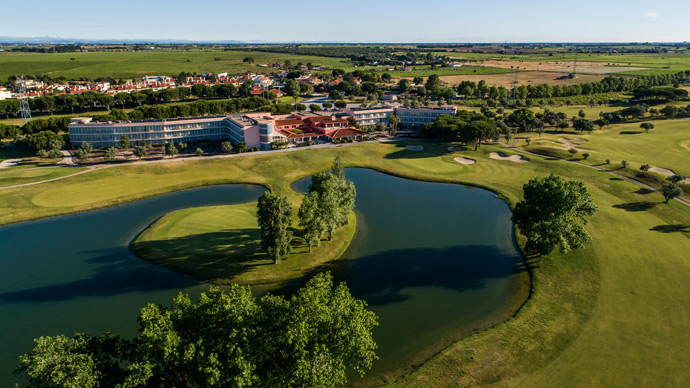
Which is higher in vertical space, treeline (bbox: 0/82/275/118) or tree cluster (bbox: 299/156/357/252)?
treeline (bbox: 0/82/275/118)

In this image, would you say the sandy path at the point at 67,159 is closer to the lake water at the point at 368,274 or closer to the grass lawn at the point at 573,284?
the grass lawn at the point at 573,284

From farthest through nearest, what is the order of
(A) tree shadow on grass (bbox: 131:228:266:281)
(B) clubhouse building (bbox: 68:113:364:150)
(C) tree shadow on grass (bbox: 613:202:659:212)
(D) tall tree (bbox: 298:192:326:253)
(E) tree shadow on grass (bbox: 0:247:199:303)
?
(B) clubhouse building (bbox: 68:113:364:150) < (C) tree shadow on grass (bbox: 613:202:659:212) < (D) tall tree (bbox: 298:192:326:253) < (A) tree shadow on grass (bbox: 131:228:266:281) < (E) tree shadow on grass (bbox: 0:247:199:303)

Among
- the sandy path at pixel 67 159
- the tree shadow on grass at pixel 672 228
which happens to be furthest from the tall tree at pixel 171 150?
the tree shadow on grass at pixel 672 228

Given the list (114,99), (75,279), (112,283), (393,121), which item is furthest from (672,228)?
(114,99)

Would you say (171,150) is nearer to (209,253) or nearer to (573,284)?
(209,253)

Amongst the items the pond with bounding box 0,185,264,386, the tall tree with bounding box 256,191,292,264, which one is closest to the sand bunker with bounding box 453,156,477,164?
the tall tree with bounding box 256,191,292,264

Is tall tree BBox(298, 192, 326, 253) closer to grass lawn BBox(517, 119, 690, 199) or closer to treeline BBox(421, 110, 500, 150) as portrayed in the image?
treeline BBox(421, 110, 500, 150)
